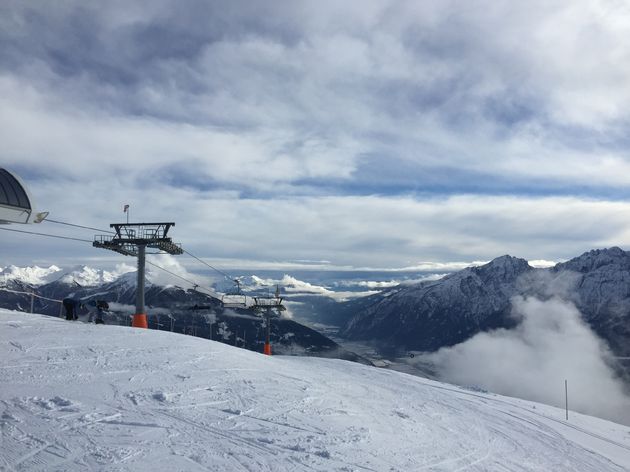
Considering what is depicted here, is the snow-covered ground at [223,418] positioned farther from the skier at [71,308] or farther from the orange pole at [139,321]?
the orange pole at [139,321]

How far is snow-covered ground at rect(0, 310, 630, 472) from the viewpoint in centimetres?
1111

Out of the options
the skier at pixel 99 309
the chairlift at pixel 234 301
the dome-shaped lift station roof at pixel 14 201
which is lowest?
the chairlift at pixel 234 301

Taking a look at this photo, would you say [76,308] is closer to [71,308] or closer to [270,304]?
[71,308]

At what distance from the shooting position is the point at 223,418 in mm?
13672

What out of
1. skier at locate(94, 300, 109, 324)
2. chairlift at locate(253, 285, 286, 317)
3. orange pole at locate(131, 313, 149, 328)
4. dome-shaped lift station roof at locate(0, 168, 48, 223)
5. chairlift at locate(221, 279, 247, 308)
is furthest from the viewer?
chairlift at locate(221, 279, 247, 308)

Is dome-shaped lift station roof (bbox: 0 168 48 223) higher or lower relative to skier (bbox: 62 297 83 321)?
higher

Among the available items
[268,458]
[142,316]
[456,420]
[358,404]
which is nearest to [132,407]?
[268,458]

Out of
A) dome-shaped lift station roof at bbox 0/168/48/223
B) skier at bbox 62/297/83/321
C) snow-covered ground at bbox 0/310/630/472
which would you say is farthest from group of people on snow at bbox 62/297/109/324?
dome-shaped lift station roof at bbox 0/168/48/223

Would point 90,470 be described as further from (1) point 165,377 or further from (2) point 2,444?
(1) point 165,377

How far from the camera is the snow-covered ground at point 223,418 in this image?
11109 millimetres

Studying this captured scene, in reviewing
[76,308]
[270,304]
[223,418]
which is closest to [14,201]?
[76,308]

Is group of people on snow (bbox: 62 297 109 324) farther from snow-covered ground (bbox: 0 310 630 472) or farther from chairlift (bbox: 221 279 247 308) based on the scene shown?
chairlift (bbox: 221 279 247 308)

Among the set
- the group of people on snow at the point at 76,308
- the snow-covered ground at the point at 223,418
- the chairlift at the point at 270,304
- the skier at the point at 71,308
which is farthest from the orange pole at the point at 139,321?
the chairlift at the point at 270,304

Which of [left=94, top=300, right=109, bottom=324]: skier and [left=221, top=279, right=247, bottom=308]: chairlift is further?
[left=221, top=279, right=247, bottom=308]: chairlift
